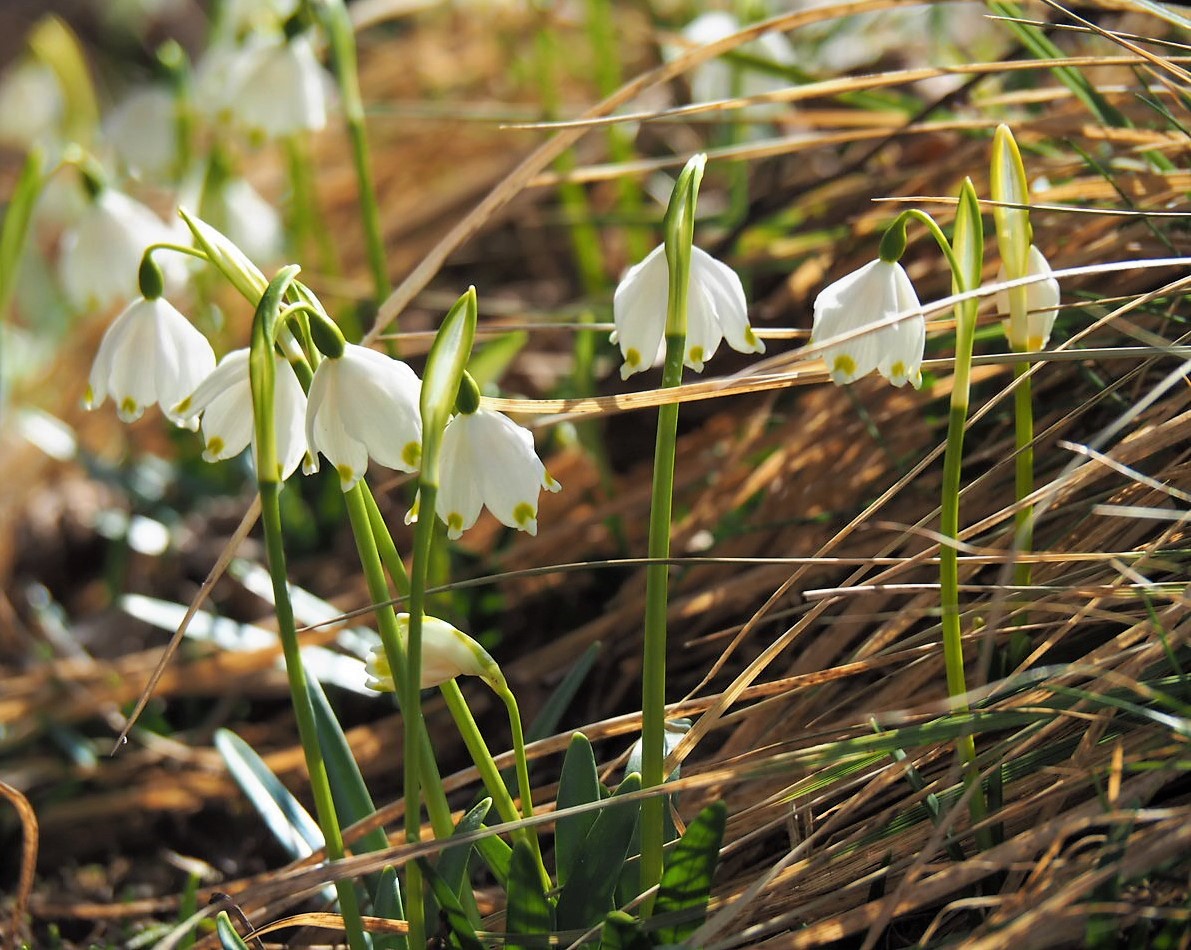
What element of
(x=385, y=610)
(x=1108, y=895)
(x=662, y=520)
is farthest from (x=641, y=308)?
(x=1108, y=895)

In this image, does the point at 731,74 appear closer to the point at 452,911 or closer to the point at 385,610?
the point at 385,610

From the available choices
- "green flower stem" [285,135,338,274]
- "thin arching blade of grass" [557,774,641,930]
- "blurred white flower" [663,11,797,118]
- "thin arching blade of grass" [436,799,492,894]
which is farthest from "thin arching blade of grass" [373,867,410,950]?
"blurred white flower" [663,11,797,118]

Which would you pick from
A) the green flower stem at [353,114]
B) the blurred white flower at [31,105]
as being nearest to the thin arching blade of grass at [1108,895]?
the green flower stem at [353,114]

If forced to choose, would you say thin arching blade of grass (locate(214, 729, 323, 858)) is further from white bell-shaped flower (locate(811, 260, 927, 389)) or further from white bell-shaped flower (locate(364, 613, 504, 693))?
white bell-shaped flower (locate(811, 260, 927, 389))

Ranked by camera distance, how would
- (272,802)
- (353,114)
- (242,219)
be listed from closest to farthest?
1. (272,802)
2. (353,114)
3. (242,219)

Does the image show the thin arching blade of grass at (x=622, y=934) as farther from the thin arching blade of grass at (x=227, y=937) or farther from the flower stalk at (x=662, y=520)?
the thin arching blade of grass at (x=227, y=937)

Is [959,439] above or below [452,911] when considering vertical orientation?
above
